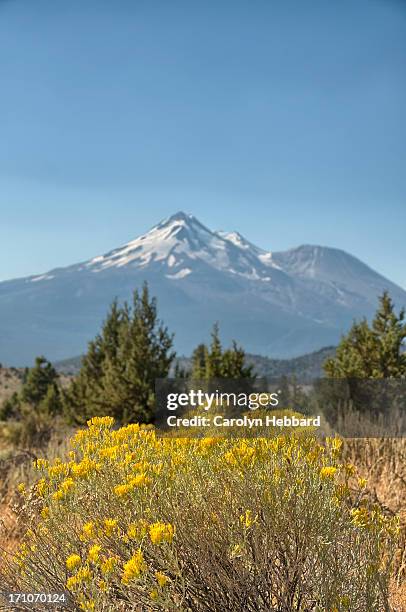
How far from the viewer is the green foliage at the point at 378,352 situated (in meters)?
17.7

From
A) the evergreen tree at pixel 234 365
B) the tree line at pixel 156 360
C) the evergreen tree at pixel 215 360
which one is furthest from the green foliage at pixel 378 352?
the evergreen tree at pixel 215 360

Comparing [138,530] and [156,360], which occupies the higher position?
[156,360]

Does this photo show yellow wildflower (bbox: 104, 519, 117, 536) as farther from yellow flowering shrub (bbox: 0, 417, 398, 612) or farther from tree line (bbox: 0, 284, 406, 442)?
tree line (bbox: 0, 284, 406, 442)

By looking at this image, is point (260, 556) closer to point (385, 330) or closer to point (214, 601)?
point (214, 601)

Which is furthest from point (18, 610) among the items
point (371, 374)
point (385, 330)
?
point (385, 330)

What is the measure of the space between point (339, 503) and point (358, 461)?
3043mm

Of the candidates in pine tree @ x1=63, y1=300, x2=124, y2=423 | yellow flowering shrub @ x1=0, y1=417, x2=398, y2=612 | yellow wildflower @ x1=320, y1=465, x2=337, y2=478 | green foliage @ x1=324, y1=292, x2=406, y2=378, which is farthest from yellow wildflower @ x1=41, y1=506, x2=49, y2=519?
pine tree @ x1=63, y1=300, x2=124, y2=423

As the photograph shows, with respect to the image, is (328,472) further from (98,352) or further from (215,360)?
(98,352)

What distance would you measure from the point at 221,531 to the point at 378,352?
16200mm

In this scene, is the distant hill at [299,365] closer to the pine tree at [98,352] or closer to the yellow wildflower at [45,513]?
the pine tree at [98,352]

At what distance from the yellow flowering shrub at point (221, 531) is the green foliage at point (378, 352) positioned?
47.0 feet

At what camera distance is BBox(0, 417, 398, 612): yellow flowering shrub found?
9.26 feet

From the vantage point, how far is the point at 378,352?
18344 millimetres

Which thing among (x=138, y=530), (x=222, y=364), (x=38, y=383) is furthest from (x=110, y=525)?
(x=38, y=383)
